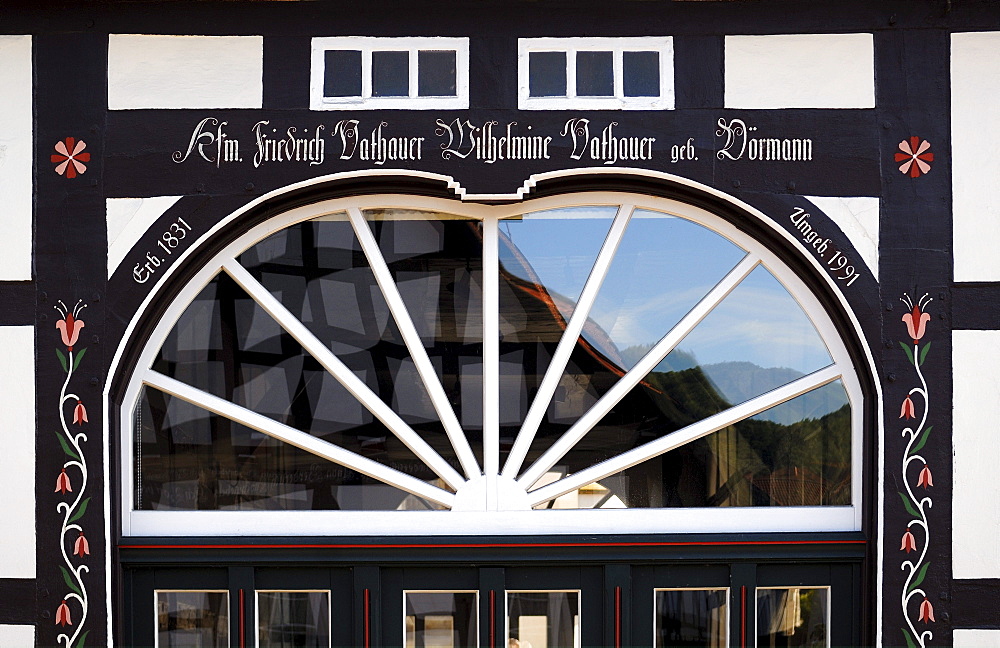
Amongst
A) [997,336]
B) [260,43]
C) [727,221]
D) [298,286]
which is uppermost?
[260,43]

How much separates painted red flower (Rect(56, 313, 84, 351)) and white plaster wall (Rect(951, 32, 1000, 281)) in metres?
4.39

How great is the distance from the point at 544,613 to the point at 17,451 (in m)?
2.78

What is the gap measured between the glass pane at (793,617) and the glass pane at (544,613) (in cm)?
96

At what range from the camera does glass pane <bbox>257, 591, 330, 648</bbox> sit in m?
4.41

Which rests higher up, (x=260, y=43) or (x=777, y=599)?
(x=260, y=43)

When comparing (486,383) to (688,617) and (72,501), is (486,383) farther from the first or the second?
(72,501)

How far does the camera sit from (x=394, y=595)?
14.4 feet

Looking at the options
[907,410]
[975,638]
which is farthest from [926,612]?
[907,410]

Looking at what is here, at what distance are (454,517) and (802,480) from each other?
183 cm

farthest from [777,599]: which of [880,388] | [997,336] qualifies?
[997,336]

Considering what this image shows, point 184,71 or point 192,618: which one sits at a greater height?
point 184,71

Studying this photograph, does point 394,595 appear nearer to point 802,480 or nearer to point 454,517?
point 454,517

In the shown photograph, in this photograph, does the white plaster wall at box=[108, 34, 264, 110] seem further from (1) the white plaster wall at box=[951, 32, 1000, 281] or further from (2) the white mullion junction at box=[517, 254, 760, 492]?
(1) the white plaster wall at box=[951, 32, 1000, 281]

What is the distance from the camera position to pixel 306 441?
14.6 feet
